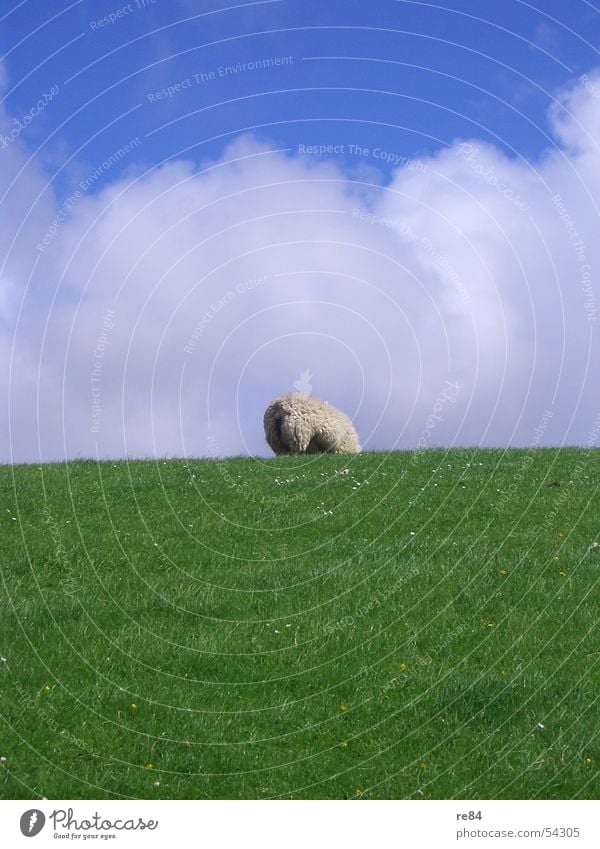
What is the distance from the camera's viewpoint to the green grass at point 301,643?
9070 millimetres

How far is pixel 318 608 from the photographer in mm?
12141

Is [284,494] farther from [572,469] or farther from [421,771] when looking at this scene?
[421,771]

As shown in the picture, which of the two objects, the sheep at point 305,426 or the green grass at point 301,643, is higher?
the sheep at point 305,426

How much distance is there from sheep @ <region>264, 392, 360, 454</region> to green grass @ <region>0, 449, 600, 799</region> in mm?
5684

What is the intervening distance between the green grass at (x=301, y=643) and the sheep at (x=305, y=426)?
5.68 m

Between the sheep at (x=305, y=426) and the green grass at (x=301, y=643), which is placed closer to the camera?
the green grass at (x=301, y=643)

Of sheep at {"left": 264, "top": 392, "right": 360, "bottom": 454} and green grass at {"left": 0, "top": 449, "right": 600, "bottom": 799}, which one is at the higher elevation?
sheep at {"left": 264, "top": 392, "right": 360, "bottom": 454}

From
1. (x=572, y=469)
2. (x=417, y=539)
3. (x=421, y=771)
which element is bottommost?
(x=421, y=771)

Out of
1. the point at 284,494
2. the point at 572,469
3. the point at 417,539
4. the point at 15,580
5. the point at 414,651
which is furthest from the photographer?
the point at 572,469

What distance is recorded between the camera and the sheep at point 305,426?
23.4m

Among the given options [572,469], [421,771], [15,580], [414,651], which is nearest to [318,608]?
[414,651]

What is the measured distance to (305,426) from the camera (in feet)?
77.0

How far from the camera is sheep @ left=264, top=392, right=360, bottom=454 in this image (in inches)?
923

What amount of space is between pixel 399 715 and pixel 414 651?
1318 millimetres
